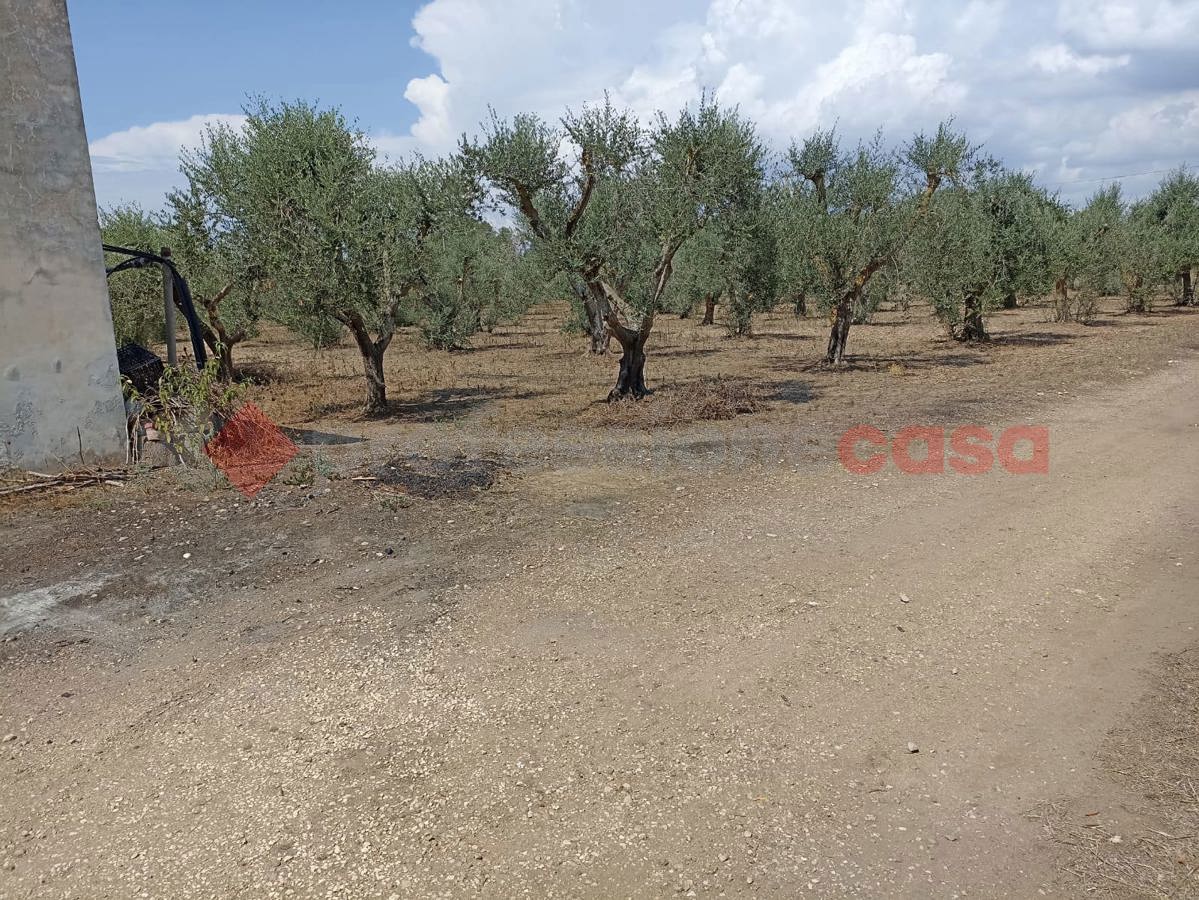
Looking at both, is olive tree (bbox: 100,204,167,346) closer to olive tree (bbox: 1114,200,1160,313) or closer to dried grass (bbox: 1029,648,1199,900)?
dried grass (bbox: 1029,648,1199,900)

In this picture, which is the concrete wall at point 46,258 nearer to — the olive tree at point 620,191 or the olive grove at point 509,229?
the olive grove at point 509,229

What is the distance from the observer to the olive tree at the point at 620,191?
13328 mm

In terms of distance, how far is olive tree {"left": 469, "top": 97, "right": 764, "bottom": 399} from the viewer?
525 inches

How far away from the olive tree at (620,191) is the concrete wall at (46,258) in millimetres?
6332

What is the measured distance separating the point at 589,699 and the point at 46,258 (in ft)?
26.6

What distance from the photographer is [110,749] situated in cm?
413

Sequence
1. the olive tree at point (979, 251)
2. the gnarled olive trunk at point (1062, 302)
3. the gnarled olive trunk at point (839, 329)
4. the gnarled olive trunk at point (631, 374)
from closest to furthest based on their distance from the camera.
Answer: the gnarled olive trunk at point (631, 374) < the gnarled olive trunk at point (839, 329) < the olive tree at point (979, 251) < the gnarled olive trunk at point (1062, 302)

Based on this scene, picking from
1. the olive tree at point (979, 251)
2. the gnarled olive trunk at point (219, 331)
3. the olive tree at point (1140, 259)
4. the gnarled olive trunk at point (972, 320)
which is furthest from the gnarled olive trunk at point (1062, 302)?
the gnarled olive trunk at point (219, 331)

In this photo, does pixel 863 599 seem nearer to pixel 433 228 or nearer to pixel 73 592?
pixel 73 592

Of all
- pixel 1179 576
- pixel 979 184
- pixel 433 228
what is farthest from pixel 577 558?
pixel 979 184

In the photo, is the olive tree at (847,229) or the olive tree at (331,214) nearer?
the olive tree at (331,214)

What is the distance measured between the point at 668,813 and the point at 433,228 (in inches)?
490

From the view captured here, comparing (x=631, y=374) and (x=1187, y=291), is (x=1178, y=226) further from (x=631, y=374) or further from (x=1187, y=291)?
(x=631, y=374)

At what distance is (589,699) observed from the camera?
14.8 feet
